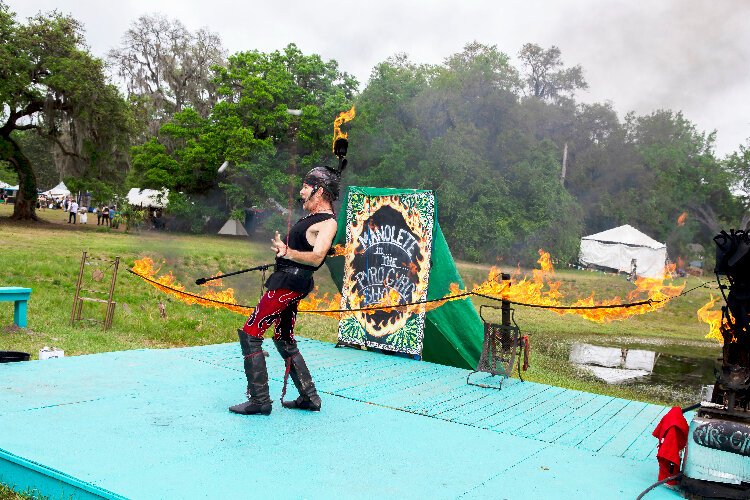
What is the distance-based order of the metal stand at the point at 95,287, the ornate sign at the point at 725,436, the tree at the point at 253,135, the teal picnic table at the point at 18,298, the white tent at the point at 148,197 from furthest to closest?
the tree at the point at 253,135
the white tent at the point at 148,197
the metal stand at the point at 95,287
the teal picnic table at the point at 18,298
the ornate sign at the point at 725,436

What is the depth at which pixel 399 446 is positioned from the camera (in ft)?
15.3

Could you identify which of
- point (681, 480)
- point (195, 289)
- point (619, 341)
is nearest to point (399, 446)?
point (681, 480)

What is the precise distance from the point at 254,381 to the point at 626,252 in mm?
16855

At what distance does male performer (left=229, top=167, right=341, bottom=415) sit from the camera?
519cm

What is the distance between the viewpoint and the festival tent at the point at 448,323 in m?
7.88

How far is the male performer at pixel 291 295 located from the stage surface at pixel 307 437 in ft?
0.59

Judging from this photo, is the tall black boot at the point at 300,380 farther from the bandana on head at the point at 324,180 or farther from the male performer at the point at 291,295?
the bandana on head at the point at 324,180

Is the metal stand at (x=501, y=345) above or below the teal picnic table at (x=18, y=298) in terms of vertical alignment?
above

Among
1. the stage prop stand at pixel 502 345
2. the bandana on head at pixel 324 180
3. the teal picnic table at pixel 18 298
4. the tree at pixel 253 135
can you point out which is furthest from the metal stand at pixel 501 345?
the tree at pixel 253 135

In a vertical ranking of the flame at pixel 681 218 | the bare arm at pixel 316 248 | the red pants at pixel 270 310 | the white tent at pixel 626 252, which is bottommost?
the red pants at pixel 270 310

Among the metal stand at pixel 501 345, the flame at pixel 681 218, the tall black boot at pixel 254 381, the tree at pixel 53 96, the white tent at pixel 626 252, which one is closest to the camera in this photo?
the tall black boot at pixel 254 381

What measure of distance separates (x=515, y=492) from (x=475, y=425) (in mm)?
1410

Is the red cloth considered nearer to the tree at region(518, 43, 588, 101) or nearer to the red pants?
the red pants

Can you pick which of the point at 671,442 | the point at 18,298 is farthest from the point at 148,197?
the point at 671,442
